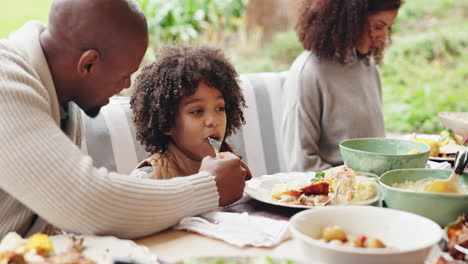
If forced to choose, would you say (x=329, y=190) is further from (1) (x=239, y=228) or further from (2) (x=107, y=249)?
(2) (x=107, y=249)

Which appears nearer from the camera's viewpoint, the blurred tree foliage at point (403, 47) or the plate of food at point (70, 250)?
the plate of food at point (70, 250)

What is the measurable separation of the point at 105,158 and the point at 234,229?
1.16 m

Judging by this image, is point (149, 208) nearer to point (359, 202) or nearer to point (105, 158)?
point (359, 202)

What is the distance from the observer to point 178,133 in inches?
78.6

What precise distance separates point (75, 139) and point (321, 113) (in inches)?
58.2

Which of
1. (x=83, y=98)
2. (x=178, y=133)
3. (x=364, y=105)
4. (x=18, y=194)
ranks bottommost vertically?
(x=364, y=105)

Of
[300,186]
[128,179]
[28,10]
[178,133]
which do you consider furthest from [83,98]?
[28,10]

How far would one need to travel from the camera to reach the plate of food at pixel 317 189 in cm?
133

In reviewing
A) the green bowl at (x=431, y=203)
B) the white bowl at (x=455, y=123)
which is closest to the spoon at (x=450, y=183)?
the green bowl at (x=431, y=203)

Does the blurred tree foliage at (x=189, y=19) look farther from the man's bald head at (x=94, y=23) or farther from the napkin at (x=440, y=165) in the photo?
the man's bald head at (x=94, y=23)

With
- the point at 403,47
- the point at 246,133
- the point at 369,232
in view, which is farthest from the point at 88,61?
the point at 403,47

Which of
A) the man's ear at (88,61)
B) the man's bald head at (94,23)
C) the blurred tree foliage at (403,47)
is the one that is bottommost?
the blurred tree foliage at (403,47)

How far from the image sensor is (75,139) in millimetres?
1657

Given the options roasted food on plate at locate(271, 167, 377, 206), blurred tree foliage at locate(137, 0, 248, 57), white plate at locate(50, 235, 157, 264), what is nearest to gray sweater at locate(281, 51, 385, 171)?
roasted food on plate at locate(271, 167, 377, 206)
